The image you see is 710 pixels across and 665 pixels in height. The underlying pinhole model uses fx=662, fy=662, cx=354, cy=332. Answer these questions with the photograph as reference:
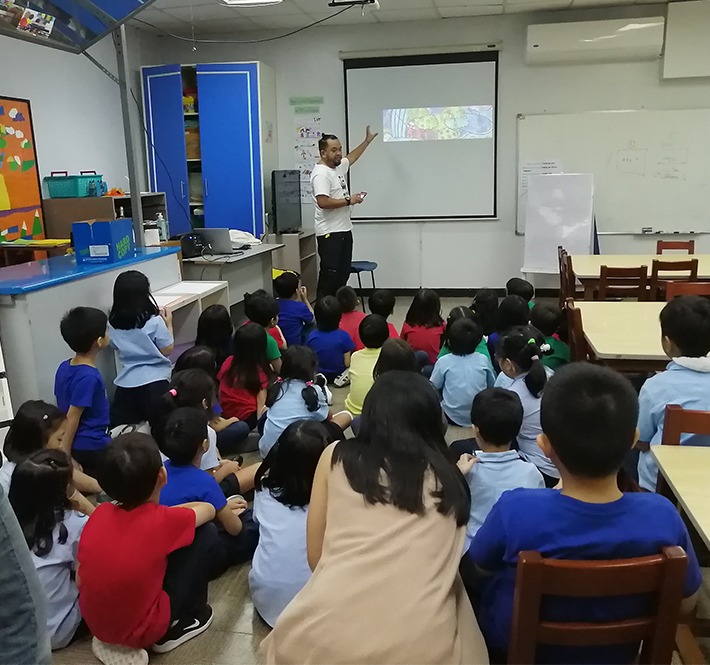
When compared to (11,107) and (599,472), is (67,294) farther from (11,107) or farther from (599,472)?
(599,472)

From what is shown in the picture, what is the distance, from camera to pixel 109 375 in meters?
3.50

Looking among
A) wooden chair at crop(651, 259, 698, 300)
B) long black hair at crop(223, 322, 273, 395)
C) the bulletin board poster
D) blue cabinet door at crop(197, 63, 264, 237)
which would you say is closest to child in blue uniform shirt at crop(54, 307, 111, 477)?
long black hair at crop(223, 322, 273, 395)

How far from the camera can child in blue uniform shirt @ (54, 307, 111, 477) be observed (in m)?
2.69

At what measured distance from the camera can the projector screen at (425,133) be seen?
6.36 metres

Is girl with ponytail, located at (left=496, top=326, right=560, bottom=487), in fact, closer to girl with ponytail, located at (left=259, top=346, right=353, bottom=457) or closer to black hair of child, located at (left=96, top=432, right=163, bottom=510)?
girl with ponytail, located at (left=259, top=346, right=353, bottom=457)

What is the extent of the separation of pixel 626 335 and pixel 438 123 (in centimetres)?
428

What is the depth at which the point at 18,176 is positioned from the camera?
470 centimetres

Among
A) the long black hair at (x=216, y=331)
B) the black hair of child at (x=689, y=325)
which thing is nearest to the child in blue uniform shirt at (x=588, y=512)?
the black hair of child at (x=689, y=325)

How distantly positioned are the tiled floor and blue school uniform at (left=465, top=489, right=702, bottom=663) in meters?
0.79

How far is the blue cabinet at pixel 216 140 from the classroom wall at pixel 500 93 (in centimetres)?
45

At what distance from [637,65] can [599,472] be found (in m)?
5.95

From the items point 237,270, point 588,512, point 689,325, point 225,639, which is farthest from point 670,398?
point 237,270

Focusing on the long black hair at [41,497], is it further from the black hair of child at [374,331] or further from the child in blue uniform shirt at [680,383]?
the black hair of child at [374,331]

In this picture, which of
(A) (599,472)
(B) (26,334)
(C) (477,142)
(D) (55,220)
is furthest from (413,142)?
(A) (599,472)
